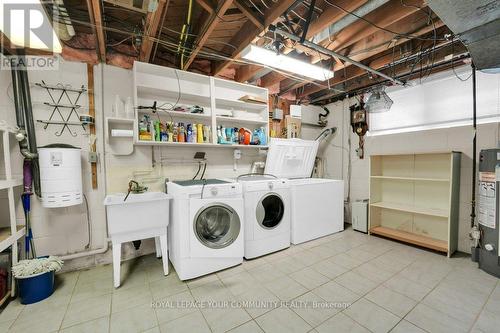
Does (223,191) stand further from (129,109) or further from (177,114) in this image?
(129,109)

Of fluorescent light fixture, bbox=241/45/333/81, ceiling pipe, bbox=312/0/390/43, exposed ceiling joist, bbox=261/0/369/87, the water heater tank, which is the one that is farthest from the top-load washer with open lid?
the water heater tank

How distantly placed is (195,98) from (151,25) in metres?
1.10

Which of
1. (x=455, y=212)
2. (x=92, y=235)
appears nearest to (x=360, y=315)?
(x=455, y=212)

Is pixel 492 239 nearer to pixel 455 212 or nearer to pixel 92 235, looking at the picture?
pixel 455 212

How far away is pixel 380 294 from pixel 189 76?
3073 millimetres

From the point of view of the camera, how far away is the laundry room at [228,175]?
5.26 ft

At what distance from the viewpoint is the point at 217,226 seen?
237 centimetres

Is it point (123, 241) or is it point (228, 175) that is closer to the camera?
point (123, 241)

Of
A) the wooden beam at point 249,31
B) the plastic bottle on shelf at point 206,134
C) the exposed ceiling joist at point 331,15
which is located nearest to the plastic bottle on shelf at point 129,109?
the plastic bottle on shelf at point 206,134

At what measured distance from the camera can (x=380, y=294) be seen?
1791 millimetres

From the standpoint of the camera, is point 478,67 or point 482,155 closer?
point 478,67

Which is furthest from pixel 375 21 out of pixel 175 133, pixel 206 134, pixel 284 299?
pixel 284 299

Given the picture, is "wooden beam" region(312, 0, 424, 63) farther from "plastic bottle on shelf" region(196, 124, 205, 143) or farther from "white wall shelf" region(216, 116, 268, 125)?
"plastic bottle on shelf" region(196, 124, 205, 143)

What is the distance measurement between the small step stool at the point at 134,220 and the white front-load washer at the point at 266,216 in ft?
2.93
